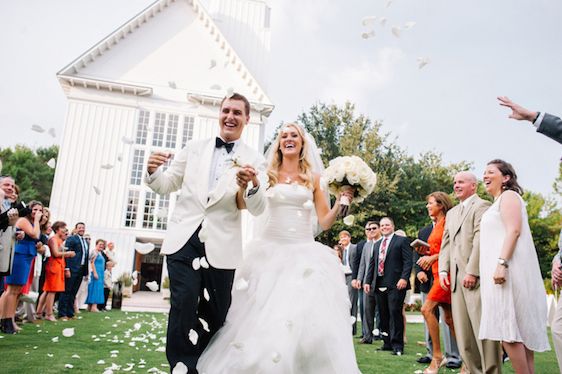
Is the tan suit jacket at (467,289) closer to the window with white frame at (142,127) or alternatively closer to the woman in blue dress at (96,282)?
the woman in blue dress at (96,282)

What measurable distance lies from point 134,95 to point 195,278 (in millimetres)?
20226

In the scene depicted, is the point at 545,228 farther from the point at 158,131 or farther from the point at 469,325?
the point at 469,325

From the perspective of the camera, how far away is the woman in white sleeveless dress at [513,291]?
376 cm

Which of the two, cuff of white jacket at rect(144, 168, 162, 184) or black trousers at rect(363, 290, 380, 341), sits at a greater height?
cuff of white jacket at rect(144, 168, 162, 184)

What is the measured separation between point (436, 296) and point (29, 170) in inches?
1731

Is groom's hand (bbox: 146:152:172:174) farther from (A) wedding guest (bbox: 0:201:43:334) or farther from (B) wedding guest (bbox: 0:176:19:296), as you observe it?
(A) wedding guest (bbox: 0:201:43:334)

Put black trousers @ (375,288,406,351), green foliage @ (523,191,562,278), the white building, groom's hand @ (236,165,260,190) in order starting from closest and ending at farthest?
groom's hand @ (236,165,260,190) → black trousers @ (375,288,406,351) → the white building → green foliage @ (523,191,562,278)

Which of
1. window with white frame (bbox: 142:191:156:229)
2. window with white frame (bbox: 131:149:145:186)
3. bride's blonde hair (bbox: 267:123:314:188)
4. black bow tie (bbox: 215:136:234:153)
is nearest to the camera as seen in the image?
black bow tie (bbox: 215:136:234:153)

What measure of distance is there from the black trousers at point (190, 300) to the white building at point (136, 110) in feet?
57.8

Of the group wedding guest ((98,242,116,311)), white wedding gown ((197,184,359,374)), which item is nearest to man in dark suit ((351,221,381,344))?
white wedding gown ((197,184,359,374))

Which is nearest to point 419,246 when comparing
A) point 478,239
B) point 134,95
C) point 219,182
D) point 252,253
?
point 478,239

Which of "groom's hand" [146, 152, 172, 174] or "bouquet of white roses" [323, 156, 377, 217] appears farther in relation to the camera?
"bouquet of white roses" [323, 156, 377, 217]

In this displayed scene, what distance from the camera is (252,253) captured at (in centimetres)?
373

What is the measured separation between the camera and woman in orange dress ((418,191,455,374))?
18.2ft
